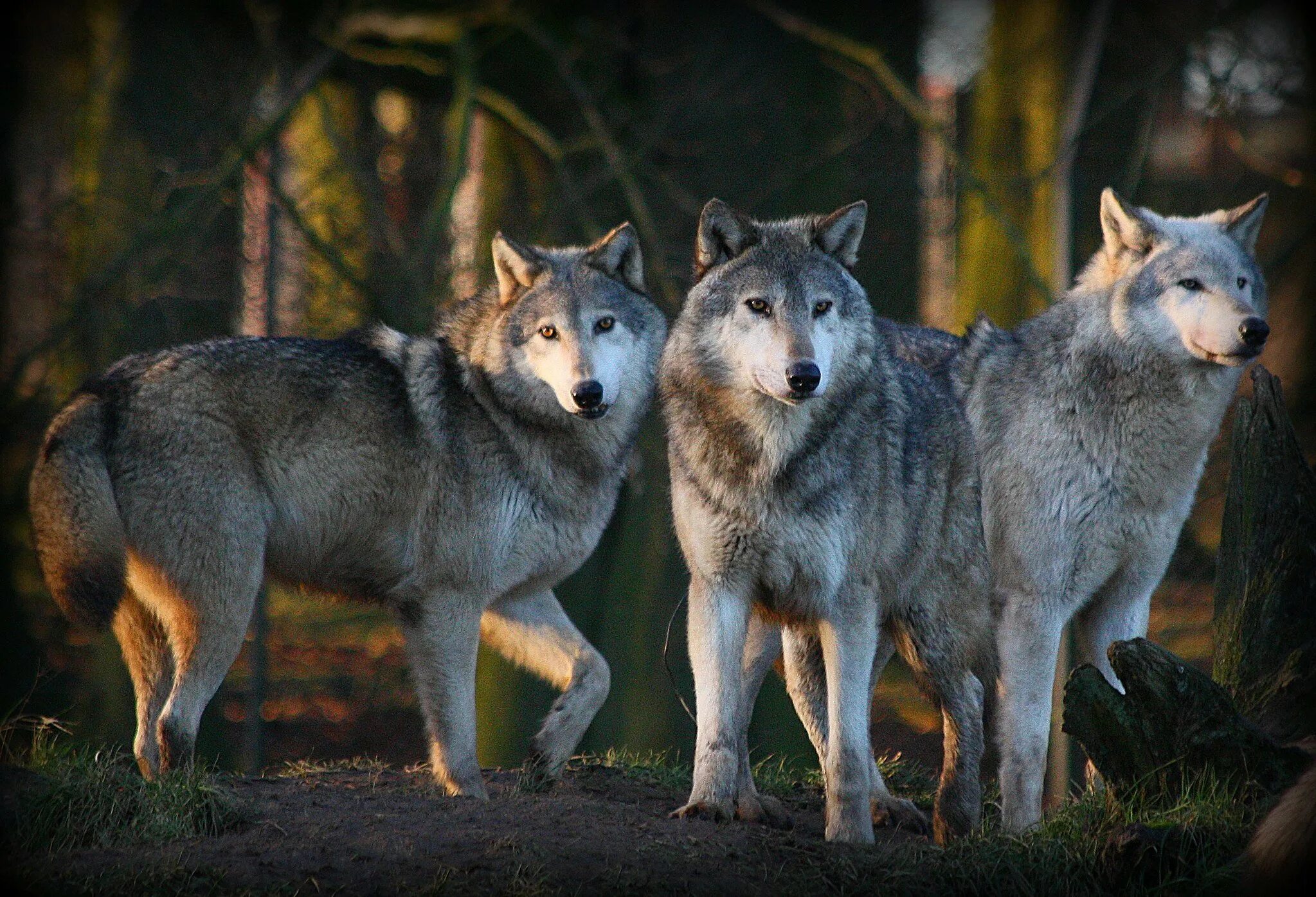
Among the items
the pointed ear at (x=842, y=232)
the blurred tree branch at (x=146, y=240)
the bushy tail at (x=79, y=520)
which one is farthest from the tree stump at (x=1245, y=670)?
the blurred tree branch at (x=146, y=240)

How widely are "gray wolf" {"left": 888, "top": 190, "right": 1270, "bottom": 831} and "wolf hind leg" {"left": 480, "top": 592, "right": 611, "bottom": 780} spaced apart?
5.92ft

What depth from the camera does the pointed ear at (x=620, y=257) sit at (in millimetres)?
5871

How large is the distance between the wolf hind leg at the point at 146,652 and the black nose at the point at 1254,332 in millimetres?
4694

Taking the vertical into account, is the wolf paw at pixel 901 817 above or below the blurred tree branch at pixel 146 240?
below

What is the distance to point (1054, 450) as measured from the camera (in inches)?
222

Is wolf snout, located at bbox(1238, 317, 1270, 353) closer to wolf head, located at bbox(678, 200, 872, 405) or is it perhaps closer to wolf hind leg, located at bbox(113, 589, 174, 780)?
wolf head, located at bbox(678, 200, 872, 405)

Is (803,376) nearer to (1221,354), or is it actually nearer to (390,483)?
(1221,354)

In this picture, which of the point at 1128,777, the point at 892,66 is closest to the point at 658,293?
the point at 892,66

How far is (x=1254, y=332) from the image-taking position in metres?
5.13

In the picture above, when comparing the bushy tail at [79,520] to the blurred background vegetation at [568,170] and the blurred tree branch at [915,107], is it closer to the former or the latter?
the blurred background vegetation at [568,170]

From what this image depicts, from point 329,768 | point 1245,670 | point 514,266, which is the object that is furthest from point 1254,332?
point 329,768

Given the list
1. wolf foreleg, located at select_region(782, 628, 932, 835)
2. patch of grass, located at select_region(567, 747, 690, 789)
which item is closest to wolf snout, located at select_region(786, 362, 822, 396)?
wolf foreleg, located at select_region(782, 628, 932, 835)

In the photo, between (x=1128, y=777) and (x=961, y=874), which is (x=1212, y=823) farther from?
(x=961, y=874)

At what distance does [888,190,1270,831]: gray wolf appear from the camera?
5.40 meters
